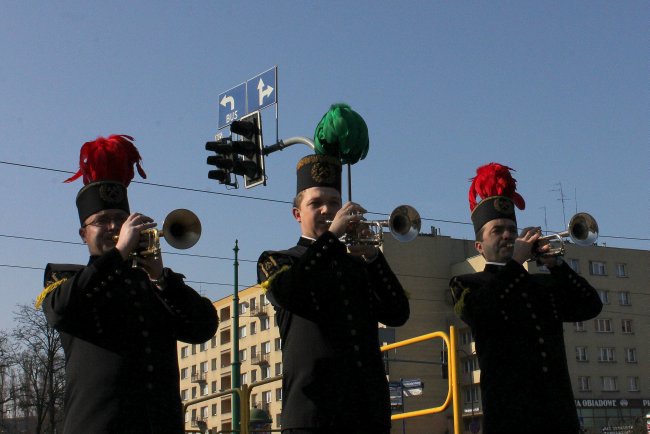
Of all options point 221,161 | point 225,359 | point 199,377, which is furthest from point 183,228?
point 199,377

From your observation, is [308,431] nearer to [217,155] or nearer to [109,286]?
[109,286]

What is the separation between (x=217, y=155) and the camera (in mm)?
14367

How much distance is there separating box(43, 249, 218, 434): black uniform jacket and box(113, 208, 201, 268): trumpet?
12 cm

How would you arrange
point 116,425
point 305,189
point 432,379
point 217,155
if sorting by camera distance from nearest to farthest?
1. point 116,425
2. point 305,189
3. point 217,155
4. point 432,379

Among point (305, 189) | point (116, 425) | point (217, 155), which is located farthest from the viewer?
point (217, 155)

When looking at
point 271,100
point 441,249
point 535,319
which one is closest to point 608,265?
point 441,249

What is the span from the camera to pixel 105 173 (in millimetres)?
5547

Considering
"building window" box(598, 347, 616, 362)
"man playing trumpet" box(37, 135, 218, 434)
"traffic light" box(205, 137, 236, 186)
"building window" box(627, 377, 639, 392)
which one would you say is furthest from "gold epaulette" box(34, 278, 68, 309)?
"building window" box(627, 377, 639, 392)

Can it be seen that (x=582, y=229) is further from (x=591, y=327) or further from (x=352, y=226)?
(x=591, y=327)

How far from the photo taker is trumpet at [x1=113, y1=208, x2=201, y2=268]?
5297mm

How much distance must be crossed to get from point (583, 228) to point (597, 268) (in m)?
64.4

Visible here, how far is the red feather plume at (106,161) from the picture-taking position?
5.56 meters

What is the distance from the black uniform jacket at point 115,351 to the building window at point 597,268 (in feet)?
216

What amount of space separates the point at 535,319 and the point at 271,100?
385 inches
